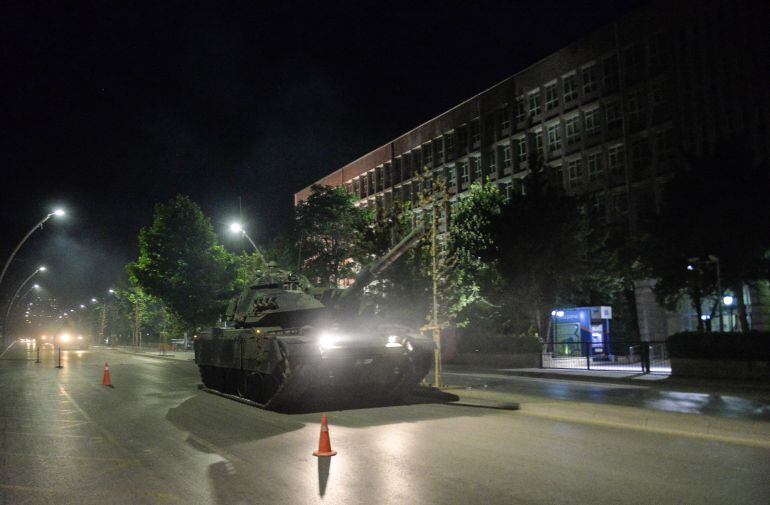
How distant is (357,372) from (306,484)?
6759mm

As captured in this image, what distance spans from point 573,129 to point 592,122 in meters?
1.76

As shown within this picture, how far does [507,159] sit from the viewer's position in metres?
51.8

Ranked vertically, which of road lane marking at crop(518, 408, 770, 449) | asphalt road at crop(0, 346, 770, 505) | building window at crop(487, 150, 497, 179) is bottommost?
road lane marking at crop(518, 408, 770, 449)

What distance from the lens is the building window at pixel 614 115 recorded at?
41656mm

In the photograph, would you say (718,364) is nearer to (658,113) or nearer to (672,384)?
(672,384)

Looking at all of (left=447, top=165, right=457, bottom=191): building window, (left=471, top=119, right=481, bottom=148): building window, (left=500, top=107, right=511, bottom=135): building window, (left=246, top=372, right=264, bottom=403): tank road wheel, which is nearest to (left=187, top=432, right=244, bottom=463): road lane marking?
(left=246, top=372, right=264, bottom=403): tank road wheel

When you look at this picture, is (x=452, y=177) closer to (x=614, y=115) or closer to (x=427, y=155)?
(x=427, y=155)

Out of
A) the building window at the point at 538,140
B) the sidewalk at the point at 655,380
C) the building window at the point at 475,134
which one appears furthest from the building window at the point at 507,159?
the sidewalk at the point at 655,380

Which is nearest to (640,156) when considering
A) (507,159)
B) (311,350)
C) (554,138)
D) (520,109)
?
(554,138)

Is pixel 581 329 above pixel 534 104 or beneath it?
beneath

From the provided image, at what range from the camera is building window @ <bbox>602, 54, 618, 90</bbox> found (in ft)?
138

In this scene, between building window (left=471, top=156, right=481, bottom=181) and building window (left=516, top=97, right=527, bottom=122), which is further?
building window (left=471, top=156, right=481, bottom=181)

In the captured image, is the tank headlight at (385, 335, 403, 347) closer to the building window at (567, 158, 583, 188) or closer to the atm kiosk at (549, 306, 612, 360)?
the atm kiosk at (549, 306, 612, 360)

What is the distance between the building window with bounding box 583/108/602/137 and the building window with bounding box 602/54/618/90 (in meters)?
1.81
